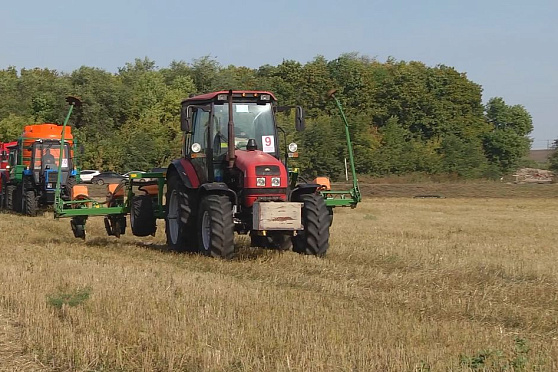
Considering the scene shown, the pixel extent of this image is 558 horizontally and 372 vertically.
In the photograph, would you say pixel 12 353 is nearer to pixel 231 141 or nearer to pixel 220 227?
pixel 220 227

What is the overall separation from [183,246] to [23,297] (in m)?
5.42

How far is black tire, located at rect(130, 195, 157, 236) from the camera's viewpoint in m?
14.5

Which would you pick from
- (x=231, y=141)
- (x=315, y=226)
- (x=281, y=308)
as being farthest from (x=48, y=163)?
(x=281, y=308)

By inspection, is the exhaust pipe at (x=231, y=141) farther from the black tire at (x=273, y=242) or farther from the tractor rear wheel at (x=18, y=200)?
the tractor rear wheel at (x=18, y=200)

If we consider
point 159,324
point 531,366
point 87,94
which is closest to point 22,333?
point 159,324

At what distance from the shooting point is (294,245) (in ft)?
43.0

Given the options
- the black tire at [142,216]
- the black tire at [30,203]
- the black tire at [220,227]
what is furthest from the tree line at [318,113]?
the black tire at [220,227]

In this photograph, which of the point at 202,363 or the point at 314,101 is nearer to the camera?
the point at 202,363

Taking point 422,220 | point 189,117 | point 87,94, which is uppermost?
point 87,94

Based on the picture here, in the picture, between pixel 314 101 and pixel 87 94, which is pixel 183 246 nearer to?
pixel 87 94

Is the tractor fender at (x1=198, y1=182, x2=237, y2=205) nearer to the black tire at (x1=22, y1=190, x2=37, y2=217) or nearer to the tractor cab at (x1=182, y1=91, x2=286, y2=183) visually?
the tractor cab at (x1=182, y1=91, x2=286, y2=183)

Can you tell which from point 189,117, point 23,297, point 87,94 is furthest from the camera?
point 87,94

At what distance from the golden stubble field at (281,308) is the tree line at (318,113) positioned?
35.1 m

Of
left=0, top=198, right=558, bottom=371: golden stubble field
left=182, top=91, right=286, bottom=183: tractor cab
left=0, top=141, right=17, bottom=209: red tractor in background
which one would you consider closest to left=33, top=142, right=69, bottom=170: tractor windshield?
left=0, top=141, right=17, bottom=209: red tractor in background
